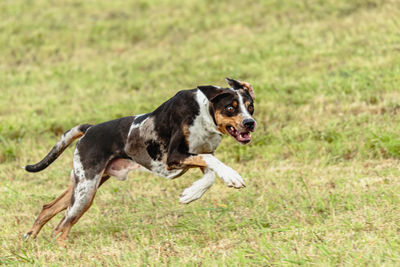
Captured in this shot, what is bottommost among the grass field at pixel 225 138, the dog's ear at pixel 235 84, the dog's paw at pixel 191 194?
the grass field at pixel 225 138

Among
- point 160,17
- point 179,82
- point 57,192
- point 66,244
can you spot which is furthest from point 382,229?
point 160,17

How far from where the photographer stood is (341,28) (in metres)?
16.4

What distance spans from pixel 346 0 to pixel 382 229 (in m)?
14.3

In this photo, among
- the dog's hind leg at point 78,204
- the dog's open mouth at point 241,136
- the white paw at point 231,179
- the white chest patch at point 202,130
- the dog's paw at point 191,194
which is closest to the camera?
the white paw at point 231,179

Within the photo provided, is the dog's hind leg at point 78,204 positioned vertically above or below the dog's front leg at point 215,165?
below

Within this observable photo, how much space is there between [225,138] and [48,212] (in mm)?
4146

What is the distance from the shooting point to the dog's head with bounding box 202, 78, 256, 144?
566 cm

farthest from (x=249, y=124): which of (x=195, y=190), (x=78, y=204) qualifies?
(x=78, y=204)

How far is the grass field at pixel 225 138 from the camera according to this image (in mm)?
5465

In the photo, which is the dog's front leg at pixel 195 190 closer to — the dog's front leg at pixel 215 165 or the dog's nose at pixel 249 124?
the dog's front leg at pixel 215 165

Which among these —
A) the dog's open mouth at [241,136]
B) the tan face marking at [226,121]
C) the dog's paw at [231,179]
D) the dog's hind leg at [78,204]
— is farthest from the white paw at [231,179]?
the dog's hind leg at [78,204]

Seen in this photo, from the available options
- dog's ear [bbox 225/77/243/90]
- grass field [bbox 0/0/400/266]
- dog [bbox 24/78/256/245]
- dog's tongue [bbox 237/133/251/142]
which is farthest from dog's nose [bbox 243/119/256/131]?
grass field [bbox 0/0/400/266]

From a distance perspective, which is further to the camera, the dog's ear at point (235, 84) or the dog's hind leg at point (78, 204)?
the dog's hind leg at point (78, 204)

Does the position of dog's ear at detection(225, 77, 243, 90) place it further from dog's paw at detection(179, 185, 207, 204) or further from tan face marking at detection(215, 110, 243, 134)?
dog's paw at detection(179, 185, 207, 204)
